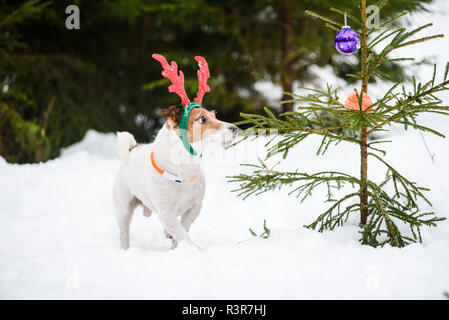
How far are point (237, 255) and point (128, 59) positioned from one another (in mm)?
7956

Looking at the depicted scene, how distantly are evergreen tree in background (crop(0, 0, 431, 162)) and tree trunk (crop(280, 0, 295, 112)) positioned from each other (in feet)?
0.06

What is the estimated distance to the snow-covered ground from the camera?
6.01 ft

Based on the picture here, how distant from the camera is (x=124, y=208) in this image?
11.1 feet

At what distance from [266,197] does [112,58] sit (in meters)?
6.51

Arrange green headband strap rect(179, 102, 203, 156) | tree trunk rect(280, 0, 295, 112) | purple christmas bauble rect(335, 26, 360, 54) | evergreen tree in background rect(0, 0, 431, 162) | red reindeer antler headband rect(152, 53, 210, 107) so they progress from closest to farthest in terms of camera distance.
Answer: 1. purple christmas bauble rect(335, 26, 360, 54)
2. red reindeer antler headband rect(152, 53, 210, 107)
3. green headband strap rect(179, 102, 203, 156)
4. evergreen tree in background rect(0, 0, 431, 162)
5. tree trunk rect(280, 0, 295, 112)

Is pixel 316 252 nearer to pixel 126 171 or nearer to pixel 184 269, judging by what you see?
pixel 184 269

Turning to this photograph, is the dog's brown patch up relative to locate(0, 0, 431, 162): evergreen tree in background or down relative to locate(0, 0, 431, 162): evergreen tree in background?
down

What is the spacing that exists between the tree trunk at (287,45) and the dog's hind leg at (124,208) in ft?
12.8

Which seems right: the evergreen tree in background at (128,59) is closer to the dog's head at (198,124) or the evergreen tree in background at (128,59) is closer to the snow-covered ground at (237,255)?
the snow-covered ground at (237,255)

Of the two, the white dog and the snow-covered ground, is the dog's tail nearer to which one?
the white dog

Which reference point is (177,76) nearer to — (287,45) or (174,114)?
(174,114)

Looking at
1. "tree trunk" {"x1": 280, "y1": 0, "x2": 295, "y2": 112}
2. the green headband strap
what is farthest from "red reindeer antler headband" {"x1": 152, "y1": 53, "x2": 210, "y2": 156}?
"tree trunk" {"x1": 280, "y1": 0, "x2": 295, "y2": 112}
